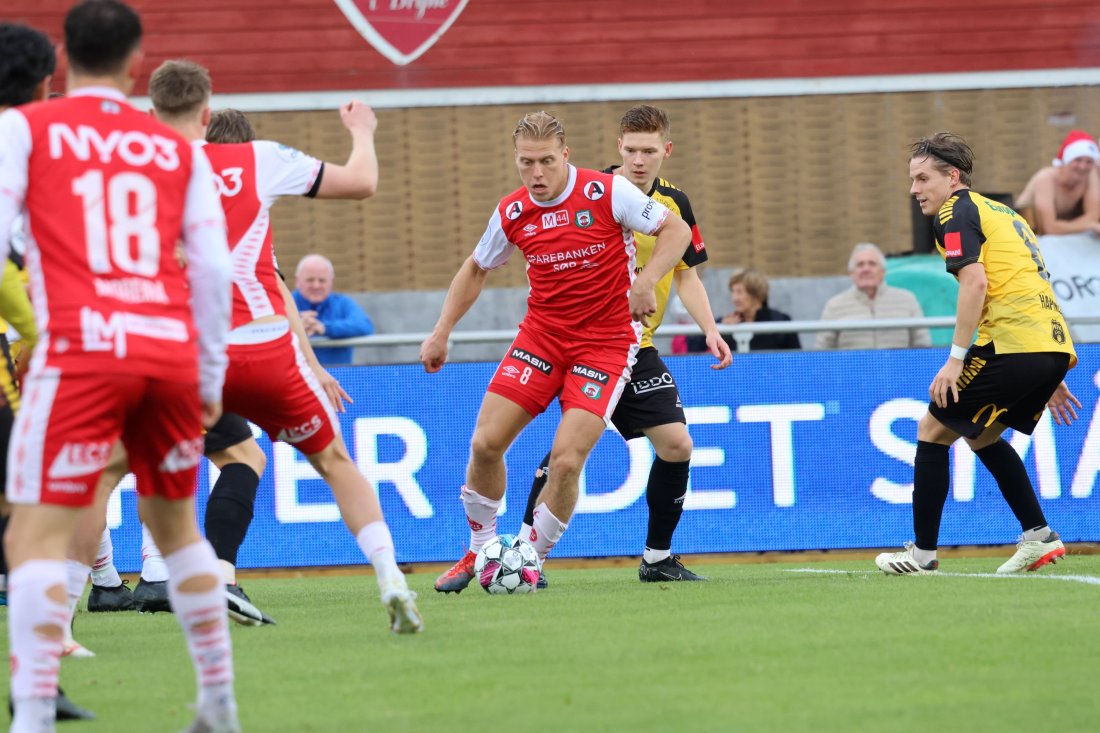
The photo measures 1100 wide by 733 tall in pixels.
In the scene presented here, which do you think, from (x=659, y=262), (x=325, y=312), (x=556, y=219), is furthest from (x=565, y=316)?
(x=325, y=312)

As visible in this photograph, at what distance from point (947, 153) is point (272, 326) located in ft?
12.7

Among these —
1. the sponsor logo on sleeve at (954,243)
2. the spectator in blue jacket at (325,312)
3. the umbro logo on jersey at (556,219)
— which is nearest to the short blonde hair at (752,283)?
the spectator in blue jacket at (325,312)

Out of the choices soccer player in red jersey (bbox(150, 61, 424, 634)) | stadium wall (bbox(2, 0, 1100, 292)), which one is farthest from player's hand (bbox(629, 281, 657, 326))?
stadium wall (bbox(2, 0, 1100, 292))

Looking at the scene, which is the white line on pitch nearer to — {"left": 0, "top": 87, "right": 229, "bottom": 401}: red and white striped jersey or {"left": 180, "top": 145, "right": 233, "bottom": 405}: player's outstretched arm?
{"left": 180, "top": 145, "right": 233, "bottom": 405}: player's outstretched arm

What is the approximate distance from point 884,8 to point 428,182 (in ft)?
15.0

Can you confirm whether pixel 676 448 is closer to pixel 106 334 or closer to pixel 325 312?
pixel 325 312

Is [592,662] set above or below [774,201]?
below

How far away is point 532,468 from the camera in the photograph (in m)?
11.3

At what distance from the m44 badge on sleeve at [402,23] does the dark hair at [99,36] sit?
1146 cm

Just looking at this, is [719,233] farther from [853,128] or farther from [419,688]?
[419,688]

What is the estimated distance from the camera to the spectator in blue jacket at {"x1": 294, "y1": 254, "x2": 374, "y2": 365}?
11992mm

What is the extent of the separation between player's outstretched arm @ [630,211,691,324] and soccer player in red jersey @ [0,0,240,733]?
3461 millimetres

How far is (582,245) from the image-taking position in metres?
8.39

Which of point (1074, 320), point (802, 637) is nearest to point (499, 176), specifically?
point (1074, 320)
